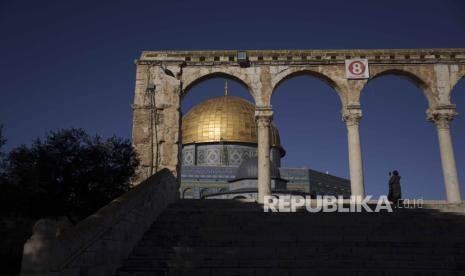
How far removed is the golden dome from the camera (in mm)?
46156

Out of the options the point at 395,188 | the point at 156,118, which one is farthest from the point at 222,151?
the point at 395,188

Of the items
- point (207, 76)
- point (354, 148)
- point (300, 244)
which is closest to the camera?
point (300, 244)

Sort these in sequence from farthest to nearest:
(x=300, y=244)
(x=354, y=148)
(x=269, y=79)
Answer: (x=269, y=79)
(x=354, y=148)
(x=300, y=244)

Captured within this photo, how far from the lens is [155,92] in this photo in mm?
19078

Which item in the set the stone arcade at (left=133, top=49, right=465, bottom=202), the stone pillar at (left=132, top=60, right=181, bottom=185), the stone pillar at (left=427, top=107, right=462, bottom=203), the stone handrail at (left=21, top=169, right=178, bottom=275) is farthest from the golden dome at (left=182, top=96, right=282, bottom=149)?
the stone handrail at (left=21, top=169, right=178, bottom=275)

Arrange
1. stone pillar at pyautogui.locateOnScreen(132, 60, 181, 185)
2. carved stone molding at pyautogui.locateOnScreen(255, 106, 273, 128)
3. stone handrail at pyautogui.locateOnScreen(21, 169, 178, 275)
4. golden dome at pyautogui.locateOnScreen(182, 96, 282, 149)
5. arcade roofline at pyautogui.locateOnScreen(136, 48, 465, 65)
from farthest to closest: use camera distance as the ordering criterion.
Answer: golden dome at pyautogui.locateOnScreen(182, 96, 282, 149) < arcade roofline at pyautogui.locateOnScreen(136, 48, 465, 65) < carved stone molding at pyautogui.locateOnScreen(255, 106, 273, 128) < stone pillar at pyautogui.locateOnScreen(132, 60, 181, 185) < stone handrail at pyautogui.locateOnScreen(21, 169, 178, 275)

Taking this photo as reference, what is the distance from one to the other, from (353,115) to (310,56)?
321 centimetres

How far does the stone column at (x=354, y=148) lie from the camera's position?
1797cm

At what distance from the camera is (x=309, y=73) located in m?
19.8

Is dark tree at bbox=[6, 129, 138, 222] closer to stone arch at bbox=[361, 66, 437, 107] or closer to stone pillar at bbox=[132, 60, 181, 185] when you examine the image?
stone pillar at bbox=[132, 60, 181, 185]

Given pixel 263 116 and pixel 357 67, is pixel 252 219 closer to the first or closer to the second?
pixel 263 116

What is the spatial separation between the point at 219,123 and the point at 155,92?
2755 cm

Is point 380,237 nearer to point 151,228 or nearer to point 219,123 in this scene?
point 151,228

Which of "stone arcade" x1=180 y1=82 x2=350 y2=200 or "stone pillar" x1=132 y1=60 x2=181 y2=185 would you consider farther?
"stone arcade" x1=180 y1=82 x2=350 y2=200
